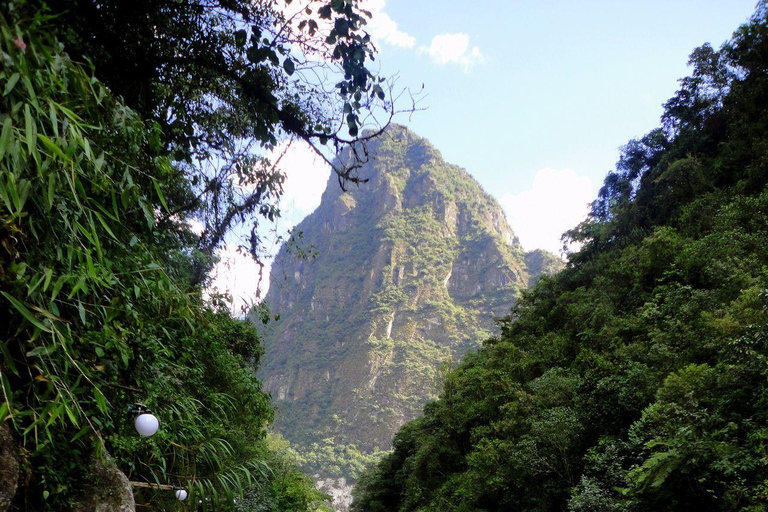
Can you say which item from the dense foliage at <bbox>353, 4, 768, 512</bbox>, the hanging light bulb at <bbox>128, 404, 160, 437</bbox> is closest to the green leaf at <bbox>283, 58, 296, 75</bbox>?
the hanging light bulb at <bbox>128, 404, 160, 437</bbox>

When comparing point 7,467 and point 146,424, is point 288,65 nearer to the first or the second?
point 146,424

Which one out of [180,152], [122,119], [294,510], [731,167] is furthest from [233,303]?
[731,167]

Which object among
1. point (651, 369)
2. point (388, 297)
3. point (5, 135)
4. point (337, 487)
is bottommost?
point (337, 487)

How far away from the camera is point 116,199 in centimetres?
154

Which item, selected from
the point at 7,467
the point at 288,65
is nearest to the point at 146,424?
the point at 7,467

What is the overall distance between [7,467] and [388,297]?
7477 centimetres

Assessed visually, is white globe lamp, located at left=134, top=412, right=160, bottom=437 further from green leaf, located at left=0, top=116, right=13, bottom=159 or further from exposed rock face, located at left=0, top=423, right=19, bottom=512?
green leaf, located at left=0, top=116, right=13, bottom=159

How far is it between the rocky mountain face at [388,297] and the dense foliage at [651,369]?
139ft

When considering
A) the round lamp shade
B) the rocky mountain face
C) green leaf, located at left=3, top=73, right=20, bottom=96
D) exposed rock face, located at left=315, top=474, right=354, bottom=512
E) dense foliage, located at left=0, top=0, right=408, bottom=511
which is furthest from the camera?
the rocky mountain face

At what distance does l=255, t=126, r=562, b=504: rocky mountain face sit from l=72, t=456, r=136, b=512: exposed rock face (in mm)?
51126

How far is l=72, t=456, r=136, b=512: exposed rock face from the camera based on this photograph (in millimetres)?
1516

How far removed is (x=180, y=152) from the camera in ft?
8.15

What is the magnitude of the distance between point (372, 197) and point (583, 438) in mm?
92437

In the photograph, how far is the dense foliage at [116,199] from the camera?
3.64 feet
